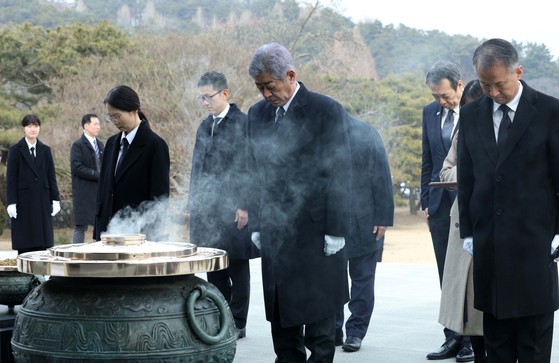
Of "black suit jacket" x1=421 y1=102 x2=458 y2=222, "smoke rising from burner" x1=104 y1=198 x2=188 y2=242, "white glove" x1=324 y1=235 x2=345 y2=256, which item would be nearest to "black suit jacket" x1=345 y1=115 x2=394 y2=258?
"black suit jacket" x1=421 y1=102 x2=458 y2=222

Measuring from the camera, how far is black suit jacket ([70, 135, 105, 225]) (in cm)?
891

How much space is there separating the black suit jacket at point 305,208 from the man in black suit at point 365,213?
1.48 meters

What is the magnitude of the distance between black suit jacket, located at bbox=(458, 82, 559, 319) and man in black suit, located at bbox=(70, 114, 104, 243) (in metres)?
6.02

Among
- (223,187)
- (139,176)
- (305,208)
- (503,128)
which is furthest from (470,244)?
(223,187)

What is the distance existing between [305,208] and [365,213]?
1.73 m

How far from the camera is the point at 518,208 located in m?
3.46

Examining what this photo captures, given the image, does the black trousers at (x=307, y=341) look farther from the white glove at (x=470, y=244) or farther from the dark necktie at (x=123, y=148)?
the dark necktie at (x=123, y=148)

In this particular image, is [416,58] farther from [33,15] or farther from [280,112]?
[280,112]

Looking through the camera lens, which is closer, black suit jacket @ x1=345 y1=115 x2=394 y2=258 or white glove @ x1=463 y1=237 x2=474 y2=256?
white glove @ x1=463 y1=237 x2=474 y2=256

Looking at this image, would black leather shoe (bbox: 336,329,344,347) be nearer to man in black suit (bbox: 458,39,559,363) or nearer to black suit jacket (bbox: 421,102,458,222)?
black suit jacket (bbox: 421,102,458,222)

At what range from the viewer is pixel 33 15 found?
41.9 meters

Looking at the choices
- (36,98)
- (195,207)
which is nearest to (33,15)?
(36,98)

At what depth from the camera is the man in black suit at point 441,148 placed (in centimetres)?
497

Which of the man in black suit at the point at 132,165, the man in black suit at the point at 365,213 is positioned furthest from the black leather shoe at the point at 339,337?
the man in black suit at the point at 132,165
